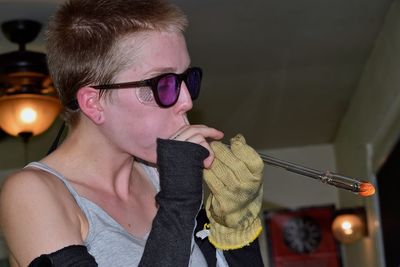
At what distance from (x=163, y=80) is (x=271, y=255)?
5738 mm

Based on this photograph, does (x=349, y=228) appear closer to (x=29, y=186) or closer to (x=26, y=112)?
(x=26, y=112)

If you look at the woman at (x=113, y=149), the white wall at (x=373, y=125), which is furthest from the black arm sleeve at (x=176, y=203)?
the white wall at (x=373, y=125)

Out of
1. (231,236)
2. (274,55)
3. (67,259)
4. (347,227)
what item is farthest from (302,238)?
(67,259)

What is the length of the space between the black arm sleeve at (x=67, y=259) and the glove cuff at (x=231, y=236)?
9.2 inches

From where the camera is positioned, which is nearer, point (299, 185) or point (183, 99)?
point (183, 99)

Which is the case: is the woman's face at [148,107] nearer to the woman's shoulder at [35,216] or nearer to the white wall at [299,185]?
the woman's shoulder at [35,216]

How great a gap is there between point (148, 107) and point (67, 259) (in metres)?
Answer: 0.23

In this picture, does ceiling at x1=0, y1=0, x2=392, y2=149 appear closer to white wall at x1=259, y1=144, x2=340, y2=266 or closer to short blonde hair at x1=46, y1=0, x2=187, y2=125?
white wall at x1=259, y1=144, x2=340, y2=266

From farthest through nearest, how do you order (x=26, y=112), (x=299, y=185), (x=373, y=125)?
(x=299, y=185) < (x=373, y=125) < (x=26, y=112)

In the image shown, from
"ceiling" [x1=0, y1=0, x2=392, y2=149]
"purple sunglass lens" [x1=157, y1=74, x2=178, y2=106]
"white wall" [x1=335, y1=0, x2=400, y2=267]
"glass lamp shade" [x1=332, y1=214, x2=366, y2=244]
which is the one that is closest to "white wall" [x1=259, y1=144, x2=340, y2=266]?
"white wall" [x1=335, y1=0, x2=400, y2=267]

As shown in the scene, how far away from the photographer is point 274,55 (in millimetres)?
4750

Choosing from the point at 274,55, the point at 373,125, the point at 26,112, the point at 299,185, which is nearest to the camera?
the point at 26,112

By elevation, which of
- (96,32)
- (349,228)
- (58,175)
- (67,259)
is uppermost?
(349,228)

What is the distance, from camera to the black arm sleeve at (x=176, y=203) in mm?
1138
